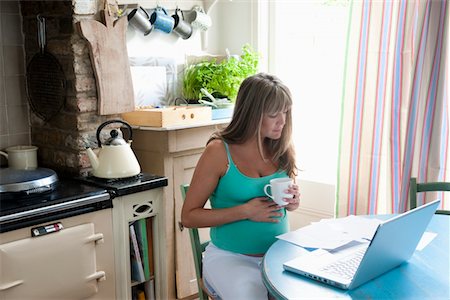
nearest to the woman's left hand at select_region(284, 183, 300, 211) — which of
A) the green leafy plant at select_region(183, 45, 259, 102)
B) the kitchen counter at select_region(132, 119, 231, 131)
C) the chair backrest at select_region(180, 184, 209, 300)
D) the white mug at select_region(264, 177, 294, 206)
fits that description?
the white mug at select_region(264, 177, 294, 206)

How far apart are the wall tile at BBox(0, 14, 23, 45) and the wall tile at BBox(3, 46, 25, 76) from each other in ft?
0.10

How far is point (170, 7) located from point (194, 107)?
0.76 m

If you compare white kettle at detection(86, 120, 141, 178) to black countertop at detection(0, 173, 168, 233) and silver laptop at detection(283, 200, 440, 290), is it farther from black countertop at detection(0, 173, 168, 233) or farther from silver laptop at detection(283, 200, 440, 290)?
silver laptop at detection(283, 200, 440, 290)

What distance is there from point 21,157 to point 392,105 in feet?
6.11

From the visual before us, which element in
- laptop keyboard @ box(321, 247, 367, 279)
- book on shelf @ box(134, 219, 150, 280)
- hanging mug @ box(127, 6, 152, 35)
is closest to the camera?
laptop keyboard @ box(321, 247, 367, 279)

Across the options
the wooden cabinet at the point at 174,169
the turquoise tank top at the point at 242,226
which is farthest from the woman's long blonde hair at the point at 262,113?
the wooden cabinet at the point at 174,169

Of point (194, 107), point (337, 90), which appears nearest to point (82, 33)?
point (194, 107)

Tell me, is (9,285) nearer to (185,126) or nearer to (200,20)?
(185,126)

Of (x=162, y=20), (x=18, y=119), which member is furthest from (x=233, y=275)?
(x=162, y=20)

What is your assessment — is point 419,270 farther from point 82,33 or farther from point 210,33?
point 210,33

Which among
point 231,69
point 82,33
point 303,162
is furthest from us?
point 303,162

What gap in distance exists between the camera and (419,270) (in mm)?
1596

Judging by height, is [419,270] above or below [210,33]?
below

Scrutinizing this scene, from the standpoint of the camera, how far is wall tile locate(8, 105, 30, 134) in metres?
2.80
